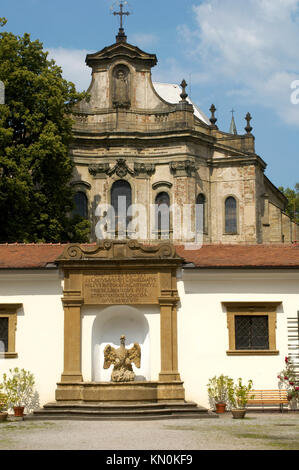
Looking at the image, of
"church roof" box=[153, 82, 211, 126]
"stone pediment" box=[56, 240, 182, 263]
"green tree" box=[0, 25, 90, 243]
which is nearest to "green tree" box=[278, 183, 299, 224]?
"church roof" box=[153, 82, 211, 126]

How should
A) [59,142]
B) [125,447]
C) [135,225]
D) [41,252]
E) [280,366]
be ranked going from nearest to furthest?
1. [125,447]
2. [280,366]
3. [41,252]
4. [59,142]
5. [135,225]

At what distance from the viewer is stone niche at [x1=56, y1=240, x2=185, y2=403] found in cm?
2077

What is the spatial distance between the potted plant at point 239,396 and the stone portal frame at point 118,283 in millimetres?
1599

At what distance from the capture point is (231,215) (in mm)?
46594

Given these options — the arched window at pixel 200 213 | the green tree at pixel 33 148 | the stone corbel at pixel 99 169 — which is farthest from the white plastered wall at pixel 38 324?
the stone corbel at pixel 99 169

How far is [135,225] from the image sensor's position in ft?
146

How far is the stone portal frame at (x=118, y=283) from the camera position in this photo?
20.8m

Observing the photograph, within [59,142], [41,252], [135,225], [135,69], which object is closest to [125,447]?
[41,252]

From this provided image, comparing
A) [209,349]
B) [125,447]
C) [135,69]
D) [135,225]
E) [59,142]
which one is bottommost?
[125,447]

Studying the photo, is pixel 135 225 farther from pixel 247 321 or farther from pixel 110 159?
pixel 247 321

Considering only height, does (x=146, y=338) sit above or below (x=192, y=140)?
below

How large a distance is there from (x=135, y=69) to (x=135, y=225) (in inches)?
391

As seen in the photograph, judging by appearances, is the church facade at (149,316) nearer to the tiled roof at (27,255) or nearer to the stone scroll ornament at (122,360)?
the tiled roof at (27,255)

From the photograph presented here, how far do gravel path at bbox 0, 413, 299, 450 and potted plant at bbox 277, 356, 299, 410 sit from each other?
1395 millimetres
